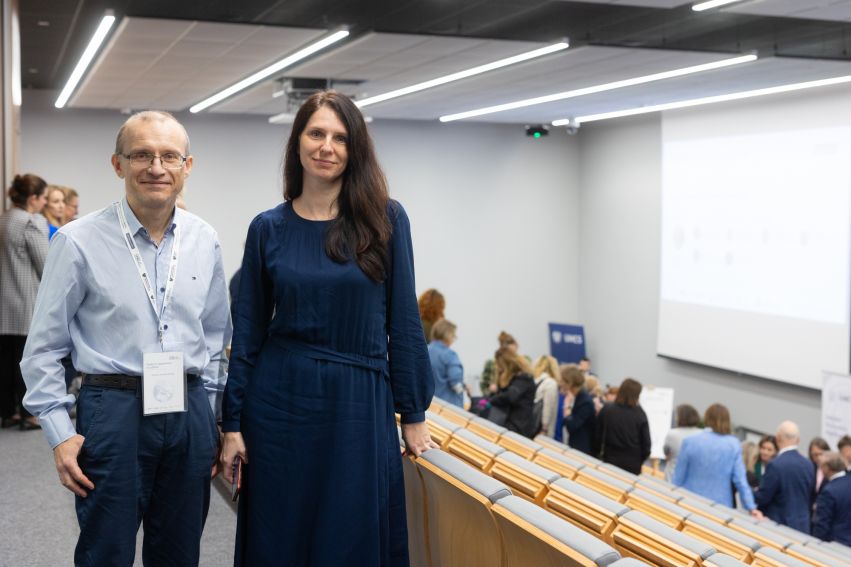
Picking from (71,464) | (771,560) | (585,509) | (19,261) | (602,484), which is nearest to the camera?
(71,464)

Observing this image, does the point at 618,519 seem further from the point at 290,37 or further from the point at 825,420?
the point at 825,420

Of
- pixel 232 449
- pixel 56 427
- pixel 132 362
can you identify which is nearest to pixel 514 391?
pixel 232 449

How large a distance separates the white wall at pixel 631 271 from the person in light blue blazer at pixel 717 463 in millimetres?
5667

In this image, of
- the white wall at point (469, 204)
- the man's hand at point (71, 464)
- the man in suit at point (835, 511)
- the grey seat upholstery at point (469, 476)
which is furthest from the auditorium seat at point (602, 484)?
the white wall at point (469, 204)

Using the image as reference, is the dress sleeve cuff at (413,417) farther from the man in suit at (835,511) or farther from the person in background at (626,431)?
the person in background at (626,431)

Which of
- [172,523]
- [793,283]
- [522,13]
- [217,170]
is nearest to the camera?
[172,523]

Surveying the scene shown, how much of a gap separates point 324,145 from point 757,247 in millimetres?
12169

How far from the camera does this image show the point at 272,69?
10.5 meters

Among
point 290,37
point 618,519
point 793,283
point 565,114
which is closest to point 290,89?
point 290,37

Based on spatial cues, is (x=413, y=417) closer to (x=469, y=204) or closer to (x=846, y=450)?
(x=846, y=450)

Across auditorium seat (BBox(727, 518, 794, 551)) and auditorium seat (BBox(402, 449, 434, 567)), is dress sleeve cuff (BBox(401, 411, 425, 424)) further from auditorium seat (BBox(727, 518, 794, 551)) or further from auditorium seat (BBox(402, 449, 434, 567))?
auditorium seat (BBox(727, 518, 794, 551))

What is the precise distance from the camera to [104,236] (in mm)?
2352

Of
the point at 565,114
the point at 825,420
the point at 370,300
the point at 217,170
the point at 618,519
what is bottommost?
the point at 825,420

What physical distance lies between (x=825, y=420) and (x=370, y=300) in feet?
35.6
